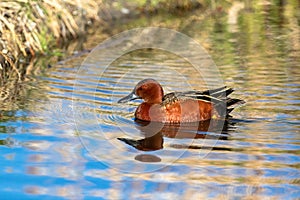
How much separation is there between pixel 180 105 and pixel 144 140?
76cm

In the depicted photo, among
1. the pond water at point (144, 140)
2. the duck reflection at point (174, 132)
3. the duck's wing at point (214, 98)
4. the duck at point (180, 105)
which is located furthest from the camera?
the duck's wing at point (214, 98)

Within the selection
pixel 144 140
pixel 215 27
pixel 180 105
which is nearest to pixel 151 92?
pixel 180 105

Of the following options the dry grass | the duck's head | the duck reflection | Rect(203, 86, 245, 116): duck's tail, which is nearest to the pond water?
the duck reflection

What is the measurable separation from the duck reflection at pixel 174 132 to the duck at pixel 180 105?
0.07m

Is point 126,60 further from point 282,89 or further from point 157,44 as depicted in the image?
point 282,89

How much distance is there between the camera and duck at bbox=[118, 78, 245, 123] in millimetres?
7258

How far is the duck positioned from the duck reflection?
0.22 feet

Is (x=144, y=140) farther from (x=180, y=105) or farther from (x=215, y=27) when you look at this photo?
(x=215, y=27)

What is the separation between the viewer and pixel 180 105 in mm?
7262

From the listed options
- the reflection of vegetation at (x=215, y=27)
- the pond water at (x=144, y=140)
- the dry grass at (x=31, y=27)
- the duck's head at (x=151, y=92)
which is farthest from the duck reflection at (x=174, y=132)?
the dry grass at (x=31, y=27)

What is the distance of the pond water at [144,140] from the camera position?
5.21m

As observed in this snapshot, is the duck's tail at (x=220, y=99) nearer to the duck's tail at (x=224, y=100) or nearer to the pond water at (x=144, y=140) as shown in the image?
the duck's tail at (x=224, y=100)

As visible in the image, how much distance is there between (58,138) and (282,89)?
3.07 m

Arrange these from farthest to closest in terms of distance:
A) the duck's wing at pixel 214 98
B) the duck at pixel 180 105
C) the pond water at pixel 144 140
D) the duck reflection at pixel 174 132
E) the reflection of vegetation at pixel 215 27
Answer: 1. the reflection of vegetation at pixel 215 27
2. the duck's wing at pixel 214 98
3. the duck at pixel 180 105
4. the duck reflection at pixel 174 132
5. the pond water at pixel 144 140
